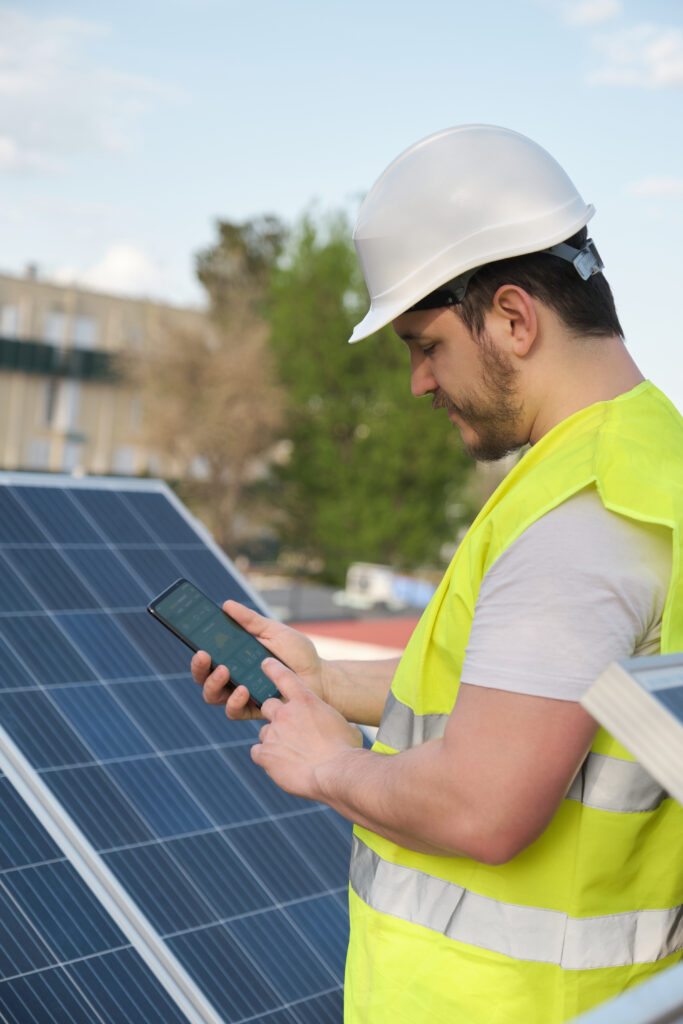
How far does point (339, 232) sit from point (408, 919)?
1718 inches

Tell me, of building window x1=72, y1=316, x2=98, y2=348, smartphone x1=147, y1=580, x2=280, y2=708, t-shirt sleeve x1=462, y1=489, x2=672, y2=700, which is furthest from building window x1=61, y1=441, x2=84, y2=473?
t-shirt sleeve x1=462, y1=489, x2=672, y2=700

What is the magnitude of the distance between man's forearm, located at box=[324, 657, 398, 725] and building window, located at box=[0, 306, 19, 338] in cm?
4903

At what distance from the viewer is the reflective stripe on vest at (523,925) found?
1942 mm

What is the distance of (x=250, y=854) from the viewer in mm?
4105

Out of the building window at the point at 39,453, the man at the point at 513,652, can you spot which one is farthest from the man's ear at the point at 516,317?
the building window at the point at 39,453

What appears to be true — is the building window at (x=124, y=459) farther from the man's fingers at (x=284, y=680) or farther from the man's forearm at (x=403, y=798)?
the man's forearm at (x=403, y=798)

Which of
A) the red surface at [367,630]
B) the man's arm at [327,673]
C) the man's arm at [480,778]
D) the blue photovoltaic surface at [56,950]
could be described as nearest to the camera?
the man's arm at [480,778]

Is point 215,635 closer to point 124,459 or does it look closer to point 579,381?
point 579,381

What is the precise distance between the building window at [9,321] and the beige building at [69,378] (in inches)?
1.7

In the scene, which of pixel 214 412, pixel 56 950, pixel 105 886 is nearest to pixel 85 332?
pixel 214 412

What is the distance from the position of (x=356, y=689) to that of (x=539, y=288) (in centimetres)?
111

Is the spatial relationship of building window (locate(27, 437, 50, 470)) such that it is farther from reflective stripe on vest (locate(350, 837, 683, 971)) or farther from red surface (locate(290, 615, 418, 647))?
reflective stripe on vest (locate(350, 837, 683, 971))

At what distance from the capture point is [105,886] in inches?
141

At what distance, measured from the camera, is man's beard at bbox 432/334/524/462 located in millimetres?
2010
